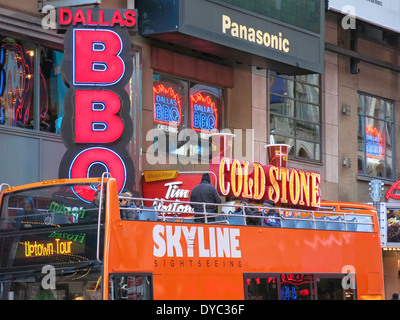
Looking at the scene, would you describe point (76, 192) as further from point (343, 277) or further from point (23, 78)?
point (23, 78)

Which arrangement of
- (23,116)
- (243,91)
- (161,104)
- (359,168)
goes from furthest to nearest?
(359,168) < (243,91) < (161,104) < (23,116)

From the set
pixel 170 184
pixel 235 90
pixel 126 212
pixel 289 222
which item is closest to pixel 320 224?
pixel 289 222

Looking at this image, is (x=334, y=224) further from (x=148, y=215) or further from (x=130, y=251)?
(x=130, y=251)

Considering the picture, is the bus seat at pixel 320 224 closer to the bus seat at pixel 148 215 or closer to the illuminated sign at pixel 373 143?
the bus seat at pixel 148 215

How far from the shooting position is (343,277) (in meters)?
17.0

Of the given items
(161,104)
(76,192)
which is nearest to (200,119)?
(161,104)

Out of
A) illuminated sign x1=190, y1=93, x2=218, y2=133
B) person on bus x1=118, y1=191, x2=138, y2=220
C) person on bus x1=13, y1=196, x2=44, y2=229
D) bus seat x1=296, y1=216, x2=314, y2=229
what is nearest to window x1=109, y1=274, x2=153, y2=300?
person on bus x1=118, y1=191, x2=138, y2=220

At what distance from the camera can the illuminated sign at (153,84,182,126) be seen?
24.1 metres

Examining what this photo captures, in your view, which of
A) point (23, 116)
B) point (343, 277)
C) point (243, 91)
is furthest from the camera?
point (243, 91)

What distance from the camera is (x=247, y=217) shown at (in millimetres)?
15172

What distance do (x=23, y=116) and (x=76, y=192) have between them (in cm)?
817

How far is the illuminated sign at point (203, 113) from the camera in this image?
25.4 metres

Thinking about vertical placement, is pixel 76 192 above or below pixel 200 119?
below

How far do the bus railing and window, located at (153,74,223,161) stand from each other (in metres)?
5.42
